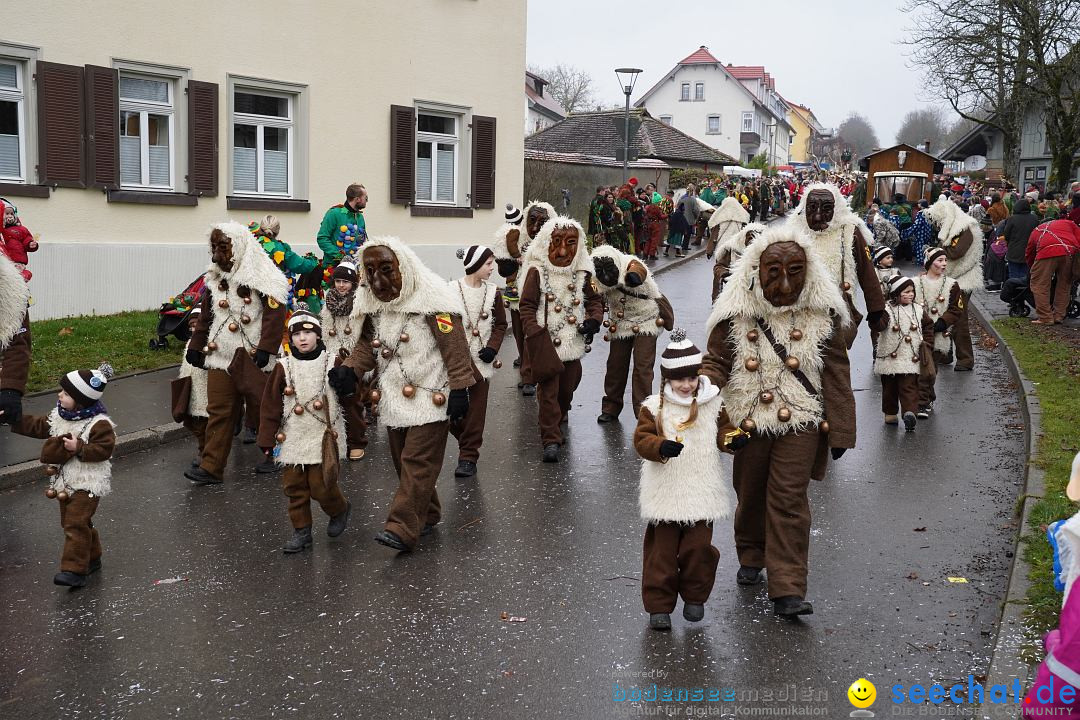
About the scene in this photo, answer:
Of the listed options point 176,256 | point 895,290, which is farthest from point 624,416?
point 176,256

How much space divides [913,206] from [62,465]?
27387 mm

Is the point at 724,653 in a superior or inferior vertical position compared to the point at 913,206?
inferior

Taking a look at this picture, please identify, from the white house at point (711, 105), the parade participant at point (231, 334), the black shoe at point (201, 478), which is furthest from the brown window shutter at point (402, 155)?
the white house at point (711, 105)

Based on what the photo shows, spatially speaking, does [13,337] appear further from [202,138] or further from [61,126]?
[202,138]

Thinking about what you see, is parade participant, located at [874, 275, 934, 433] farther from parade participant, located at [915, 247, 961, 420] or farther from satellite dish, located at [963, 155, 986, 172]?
satellite dish, located at [963, 155, 986, 172]

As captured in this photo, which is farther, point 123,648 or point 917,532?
point 917,532

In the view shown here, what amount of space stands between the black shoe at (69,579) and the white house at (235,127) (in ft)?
29.7

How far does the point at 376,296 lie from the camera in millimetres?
6645

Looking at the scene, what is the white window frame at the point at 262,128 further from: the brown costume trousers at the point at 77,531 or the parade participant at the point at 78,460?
the brown costume trousers at the point at 77,531

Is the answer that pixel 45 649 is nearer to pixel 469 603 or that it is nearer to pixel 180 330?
pixel 469 603

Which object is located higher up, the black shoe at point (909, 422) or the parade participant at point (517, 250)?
the parade participant at point (517, 250)

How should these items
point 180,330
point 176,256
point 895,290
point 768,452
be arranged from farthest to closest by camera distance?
Result: point 176,256, point 180,330, point 895,290, point 768,452

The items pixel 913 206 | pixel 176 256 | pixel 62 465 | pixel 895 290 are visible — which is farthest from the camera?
pixel 913 206

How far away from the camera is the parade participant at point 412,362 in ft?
21.3
